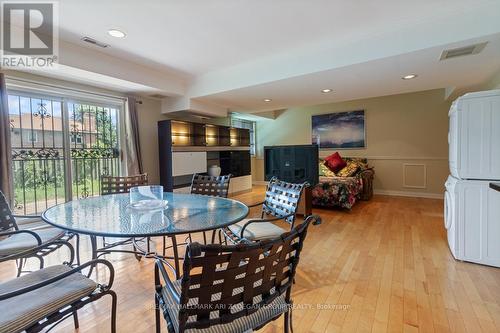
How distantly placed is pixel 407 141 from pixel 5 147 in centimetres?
738

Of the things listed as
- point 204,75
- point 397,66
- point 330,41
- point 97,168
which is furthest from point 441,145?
point 97,168

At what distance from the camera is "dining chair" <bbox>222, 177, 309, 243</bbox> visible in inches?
74.9

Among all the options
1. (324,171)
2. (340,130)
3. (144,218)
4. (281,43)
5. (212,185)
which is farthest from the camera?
(340,130)

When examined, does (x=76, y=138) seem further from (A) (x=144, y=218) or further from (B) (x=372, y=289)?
(B) (x=372, y=289)

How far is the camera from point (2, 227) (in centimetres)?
191

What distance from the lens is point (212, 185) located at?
8.85 feet

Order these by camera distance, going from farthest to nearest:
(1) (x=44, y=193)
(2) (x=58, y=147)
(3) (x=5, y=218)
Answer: (2) (x=58, y=147)
(1) (x=44, y=193)
(3) (x=5, y=218)

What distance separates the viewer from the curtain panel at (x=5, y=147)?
9.12ft

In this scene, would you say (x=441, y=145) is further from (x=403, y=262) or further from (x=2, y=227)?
(x=2, y=227)

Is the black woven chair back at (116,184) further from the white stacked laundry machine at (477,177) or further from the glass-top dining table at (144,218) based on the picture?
the white stacked laundry machine at (477,177)

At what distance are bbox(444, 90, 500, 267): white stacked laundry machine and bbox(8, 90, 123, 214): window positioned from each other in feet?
15.8

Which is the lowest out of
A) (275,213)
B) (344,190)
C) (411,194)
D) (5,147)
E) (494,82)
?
(411,194)

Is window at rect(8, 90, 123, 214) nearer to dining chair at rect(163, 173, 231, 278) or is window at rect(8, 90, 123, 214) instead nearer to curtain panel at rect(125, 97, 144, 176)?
curtain panel at rect(125, 97, 144, 176)

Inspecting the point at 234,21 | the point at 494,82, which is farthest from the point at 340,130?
the point at 234,21
